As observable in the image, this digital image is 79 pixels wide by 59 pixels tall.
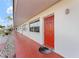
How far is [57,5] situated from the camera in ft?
16.2

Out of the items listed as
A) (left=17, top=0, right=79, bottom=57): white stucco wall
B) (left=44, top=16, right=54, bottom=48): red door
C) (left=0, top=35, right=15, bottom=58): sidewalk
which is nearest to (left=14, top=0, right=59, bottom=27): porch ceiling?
(left=17, top=0, right=79, bottom=57): white stucco wall

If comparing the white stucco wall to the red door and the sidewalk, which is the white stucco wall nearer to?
the red door

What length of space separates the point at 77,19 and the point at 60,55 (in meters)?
1.69

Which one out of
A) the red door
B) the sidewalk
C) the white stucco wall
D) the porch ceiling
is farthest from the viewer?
the red door

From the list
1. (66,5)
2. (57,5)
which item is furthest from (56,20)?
(66,5)

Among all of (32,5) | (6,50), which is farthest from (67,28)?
(6,50)

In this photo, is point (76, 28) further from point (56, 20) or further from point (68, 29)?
point (56, 20)

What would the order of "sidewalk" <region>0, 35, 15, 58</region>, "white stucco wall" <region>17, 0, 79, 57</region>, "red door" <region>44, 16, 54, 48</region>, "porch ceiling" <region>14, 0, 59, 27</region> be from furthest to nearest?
"red door" <region>44, 16, 54, 48</region>
"porch ceiling" <region>14, 0, 59, 27</region>
"white stucco wall" <region>17, 0, 79, 57</region>
"sidewalk" <region>0, 35, 15, 58</region>

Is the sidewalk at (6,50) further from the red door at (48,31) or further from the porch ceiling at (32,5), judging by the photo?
the red door at (48,31)

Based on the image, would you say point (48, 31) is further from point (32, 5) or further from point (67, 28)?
point (67, 28)

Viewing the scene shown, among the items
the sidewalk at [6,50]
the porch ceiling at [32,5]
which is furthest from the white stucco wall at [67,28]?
the sidewalk at [6,50]

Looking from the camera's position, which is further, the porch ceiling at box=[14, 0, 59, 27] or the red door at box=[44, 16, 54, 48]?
the red door at box=[44, 16, 54, 48]

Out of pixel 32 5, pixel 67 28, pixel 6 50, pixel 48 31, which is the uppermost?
pixel 32 5

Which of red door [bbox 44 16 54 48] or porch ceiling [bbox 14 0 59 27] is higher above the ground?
porch ceiling [bbox 14 0 59 27]
